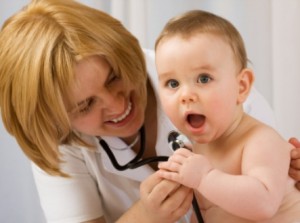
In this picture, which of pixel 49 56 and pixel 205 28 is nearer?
pixel 205 28

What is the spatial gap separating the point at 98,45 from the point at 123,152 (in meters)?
0.31

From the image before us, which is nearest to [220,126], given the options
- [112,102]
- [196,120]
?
[196,120]

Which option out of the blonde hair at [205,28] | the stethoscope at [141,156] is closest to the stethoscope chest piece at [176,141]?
the stethoscope at [141,156]

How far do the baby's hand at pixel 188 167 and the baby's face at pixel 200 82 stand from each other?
0.18 feet

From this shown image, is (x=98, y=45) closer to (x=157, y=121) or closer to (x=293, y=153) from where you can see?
(x=157, y=121)

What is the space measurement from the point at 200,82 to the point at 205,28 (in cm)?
10

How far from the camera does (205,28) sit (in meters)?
0.94

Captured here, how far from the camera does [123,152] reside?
128 cm

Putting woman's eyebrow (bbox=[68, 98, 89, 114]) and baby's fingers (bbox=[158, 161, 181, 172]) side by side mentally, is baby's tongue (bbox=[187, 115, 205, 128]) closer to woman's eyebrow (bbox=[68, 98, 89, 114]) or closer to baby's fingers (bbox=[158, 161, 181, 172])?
baby's fingers (bbox=[158, 161, 181, 172])

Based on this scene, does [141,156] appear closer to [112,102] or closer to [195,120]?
[112,102]

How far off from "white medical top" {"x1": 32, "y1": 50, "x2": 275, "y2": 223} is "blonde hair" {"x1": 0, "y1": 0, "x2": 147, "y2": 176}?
0.43 ft

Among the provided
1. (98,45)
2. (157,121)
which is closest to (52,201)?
(157,121)

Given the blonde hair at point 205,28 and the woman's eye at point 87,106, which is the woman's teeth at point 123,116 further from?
the blonde hair at point 205,28

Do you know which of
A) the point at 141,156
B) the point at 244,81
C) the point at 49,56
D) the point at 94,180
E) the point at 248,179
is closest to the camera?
the point at 248,179
